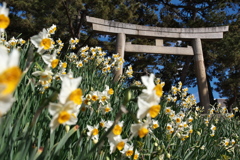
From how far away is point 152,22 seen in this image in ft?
43.4

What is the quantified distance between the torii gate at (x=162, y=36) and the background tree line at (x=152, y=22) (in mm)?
3383

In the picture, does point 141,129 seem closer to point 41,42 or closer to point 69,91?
point 69,91

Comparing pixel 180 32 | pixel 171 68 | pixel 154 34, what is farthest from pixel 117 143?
pixel 171 68

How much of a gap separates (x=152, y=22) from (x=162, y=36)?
22.8ft

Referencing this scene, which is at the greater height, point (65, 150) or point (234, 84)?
point (234, 84)

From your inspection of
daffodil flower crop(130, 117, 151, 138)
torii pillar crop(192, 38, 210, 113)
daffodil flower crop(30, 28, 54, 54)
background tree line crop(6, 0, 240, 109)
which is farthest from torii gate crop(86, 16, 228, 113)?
daffodil flower crop(130, 117, 151, 138)

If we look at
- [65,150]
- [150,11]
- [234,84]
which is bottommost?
[65,150]

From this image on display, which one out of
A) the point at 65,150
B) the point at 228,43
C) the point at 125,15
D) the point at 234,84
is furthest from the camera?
the point at 234,84

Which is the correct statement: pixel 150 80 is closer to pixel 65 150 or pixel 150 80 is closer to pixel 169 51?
pixel 65 150

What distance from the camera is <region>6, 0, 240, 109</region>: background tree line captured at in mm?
9922

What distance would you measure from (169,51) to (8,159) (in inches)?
249

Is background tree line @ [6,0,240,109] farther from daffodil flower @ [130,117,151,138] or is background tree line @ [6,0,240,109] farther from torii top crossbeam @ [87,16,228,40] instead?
daffodil flower @ [130,117,151,138]

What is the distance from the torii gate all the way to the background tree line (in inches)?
133

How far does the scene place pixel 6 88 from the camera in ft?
1.03
